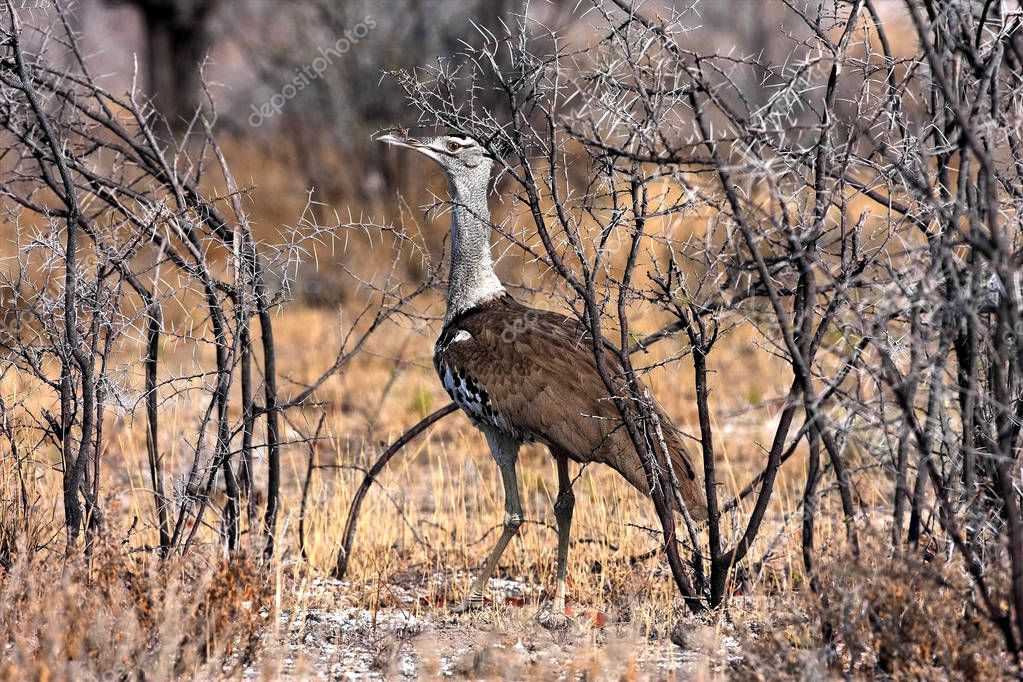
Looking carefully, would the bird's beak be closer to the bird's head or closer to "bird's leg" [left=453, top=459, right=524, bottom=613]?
the bird's head

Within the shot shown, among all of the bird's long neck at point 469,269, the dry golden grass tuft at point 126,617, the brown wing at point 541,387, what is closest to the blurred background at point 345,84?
the bird's long neck at point 469,269

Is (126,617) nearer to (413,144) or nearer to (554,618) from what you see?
(554,618)

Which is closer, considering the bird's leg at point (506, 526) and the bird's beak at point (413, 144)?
the bird's leg at point (506, 526)

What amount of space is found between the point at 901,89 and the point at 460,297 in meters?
1.93

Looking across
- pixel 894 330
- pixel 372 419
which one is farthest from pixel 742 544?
pixel 372 419

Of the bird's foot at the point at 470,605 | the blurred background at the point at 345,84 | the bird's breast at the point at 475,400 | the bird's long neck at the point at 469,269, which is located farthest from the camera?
the blurred background at the point at 345,84

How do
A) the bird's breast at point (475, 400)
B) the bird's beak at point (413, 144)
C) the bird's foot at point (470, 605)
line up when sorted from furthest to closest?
1. the bird's beak at point (413, 144)
2. the bird's breast at point (475, 400)
3. the bird's foot at point (470, 605)

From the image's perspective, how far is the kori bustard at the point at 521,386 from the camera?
414 centimetres

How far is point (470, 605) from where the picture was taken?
427 centimetres

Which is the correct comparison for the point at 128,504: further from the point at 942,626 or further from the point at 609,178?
the point at 942,626

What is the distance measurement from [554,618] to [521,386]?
79cm

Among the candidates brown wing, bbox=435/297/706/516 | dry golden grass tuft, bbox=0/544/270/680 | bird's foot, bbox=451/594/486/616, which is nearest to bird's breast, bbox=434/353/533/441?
brown wing, bbox=435/297/706/516

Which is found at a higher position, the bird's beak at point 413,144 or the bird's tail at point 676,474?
the bird's beak at point 413,144

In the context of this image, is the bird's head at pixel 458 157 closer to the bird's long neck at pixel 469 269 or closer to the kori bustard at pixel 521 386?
the kori bustard at pixel 521 386
